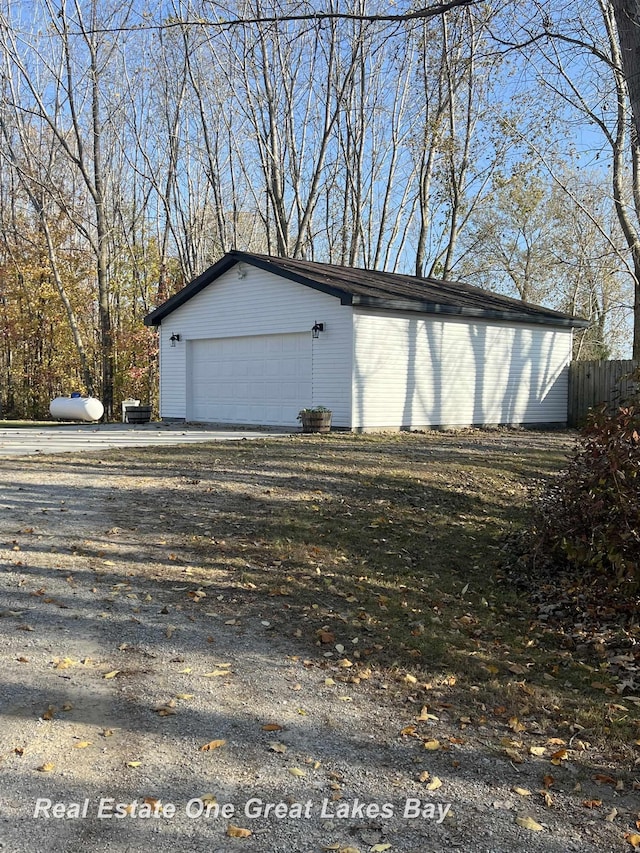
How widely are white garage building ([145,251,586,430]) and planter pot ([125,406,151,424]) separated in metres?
0.70

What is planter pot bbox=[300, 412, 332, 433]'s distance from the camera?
47.3 feet

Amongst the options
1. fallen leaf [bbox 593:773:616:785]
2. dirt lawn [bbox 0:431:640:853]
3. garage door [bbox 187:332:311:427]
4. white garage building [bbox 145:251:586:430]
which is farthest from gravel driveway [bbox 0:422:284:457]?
fallen leaf [bbox 593:773:616:785]

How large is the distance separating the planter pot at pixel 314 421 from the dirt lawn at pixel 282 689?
6720 millimetres

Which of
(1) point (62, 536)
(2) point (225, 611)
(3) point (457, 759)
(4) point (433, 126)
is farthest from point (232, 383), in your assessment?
(3) point (457, 759)

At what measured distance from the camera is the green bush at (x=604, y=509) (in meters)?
5.43

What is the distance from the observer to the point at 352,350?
586 inches

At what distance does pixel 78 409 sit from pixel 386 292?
9.43 metres

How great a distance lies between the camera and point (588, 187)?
82.2 feet

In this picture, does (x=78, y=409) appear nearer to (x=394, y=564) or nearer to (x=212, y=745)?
(x=394, y=564)

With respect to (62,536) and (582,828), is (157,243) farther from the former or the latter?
(582,828)

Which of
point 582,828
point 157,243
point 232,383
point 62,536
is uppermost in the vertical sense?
point 157,243

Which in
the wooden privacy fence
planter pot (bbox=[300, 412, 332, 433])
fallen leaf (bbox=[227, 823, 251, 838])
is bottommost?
fallen leaf (bbox=[227, 823, 251, 838])

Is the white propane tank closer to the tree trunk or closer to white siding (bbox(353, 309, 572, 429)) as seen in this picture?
white siding (bbox(353, 309, 572, 429))

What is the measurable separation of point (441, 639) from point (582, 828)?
6.54ft
